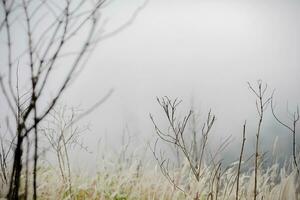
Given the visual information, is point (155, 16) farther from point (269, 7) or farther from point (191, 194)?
point (191, 194)

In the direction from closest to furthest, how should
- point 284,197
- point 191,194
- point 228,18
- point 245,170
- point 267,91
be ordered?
point 284,197, point 191,194, point 245,170, point 267,91, point 228,18

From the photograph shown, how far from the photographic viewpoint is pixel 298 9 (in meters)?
2.97

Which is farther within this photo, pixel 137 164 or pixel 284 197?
pixel 137 164

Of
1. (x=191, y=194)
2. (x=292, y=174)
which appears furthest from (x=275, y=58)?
(x=191, y=194)

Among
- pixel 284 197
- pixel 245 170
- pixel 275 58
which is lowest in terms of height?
pixel 284 197

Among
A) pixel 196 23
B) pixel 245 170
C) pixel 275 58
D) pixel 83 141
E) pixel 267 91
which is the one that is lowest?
pixel 245 170

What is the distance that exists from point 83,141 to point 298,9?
164 cm

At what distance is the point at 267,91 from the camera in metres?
2.74

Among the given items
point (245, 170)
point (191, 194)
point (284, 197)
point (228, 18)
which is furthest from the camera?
point (228, 18)

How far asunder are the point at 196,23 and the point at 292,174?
3.92 ft

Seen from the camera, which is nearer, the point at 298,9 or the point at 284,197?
the point at 284,197

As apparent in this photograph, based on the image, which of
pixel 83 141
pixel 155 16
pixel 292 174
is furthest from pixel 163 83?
pixel 292 174

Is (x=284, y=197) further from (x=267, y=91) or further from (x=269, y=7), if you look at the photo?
(x=269, y=7)

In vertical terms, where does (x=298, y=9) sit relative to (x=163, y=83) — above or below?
above
